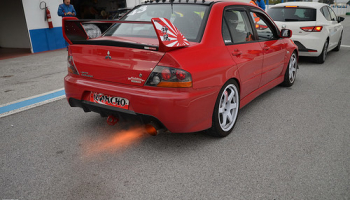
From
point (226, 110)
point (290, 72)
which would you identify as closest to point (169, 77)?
point (226, 110)

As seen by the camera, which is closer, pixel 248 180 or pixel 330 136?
pixel 248 180

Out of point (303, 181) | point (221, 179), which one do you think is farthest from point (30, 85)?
point (303, 181)

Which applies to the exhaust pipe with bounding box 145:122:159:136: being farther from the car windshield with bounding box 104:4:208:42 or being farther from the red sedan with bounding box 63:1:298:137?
the car windshield with bounding box 104:4:208:42

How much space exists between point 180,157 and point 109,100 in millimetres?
917

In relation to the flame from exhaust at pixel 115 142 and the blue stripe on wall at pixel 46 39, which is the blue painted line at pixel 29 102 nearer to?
the flame from exhaust at pixel 115 142

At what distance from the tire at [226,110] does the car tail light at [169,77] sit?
562mm

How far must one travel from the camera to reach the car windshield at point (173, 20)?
3146mm

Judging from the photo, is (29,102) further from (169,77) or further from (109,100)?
(169,77)

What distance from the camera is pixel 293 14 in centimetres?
759

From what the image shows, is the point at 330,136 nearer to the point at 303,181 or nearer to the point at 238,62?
the point at 303,181

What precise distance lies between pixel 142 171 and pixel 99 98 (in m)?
0.89

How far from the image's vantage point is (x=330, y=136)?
3.40 metres

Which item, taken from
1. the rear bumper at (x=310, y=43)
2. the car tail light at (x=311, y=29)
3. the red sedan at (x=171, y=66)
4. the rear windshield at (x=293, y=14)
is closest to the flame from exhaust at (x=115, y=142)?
the red sedan at (x=171, y=66)

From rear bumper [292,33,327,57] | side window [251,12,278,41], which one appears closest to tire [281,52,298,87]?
side window [251,12,278,41]
